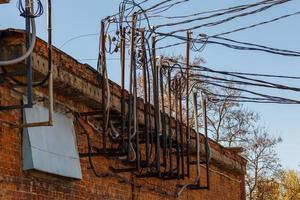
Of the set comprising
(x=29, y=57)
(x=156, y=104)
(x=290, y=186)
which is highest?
(x=29, y=57)

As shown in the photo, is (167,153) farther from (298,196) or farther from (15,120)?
(298,196)

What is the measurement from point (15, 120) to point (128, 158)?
104 inches

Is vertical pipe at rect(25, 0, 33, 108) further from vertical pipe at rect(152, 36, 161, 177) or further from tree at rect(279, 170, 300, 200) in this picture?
tree at rect(279, 170, 300, 200)

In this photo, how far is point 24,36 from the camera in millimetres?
8609

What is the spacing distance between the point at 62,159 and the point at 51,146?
0.34m

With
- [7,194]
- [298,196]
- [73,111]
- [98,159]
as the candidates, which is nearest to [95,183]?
[98,159]

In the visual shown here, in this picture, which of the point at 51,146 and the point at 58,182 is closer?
the point at 51,146

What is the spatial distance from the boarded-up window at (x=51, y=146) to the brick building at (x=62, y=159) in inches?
0.6

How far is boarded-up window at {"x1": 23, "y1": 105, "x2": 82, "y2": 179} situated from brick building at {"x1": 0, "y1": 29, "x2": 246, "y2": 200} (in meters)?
0.01

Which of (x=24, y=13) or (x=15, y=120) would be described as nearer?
(x=24, y=13)

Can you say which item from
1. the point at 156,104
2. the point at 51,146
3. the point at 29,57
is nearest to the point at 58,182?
the point at 51,146

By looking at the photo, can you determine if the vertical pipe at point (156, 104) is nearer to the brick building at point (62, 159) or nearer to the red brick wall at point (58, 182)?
the brick building at point (62, 159)

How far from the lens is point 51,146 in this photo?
359 inches

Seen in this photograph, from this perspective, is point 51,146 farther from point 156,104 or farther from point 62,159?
point 156,104
